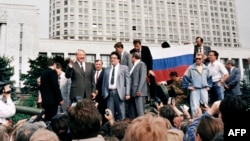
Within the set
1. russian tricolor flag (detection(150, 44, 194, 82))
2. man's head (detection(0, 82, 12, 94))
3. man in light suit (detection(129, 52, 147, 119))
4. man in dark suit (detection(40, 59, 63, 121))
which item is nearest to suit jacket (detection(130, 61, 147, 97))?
man in light suit (detection(129, 52, 147, 119))

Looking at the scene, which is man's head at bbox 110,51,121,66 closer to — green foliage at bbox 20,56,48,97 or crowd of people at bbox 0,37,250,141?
crowd of people at bbox 0,37,250,141

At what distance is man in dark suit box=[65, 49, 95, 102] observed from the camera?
8.48 meters

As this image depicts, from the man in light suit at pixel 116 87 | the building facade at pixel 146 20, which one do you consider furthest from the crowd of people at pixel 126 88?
Result: the building facade at pixel 146 20

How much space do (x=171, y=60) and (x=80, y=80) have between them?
514 cm

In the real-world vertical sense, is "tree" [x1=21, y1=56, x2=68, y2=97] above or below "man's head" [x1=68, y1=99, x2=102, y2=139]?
above

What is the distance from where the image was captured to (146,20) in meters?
112

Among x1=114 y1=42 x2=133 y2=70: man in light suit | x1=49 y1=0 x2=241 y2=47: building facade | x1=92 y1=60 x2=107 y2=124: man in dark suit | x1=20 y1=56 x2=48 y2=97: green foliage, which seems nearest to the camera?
x1=92 y1=60 x2=107 y2=124: man in dark suit

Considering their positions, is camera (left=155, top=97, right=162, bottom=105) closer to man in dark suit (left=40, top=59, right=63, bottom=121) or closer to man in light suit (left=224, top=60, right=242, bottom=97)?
man in light suit (left=224, top=60, right=242, bottom=97)

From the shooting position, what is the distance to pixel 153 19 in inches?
4466

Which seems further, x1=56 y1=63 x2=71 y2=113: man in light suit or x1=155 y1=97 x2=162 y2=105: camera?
x1=155 y1=97 x2=162 y2=105: camera

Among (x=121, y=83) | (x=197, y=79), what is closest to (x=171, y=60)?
(x=197, y=79)

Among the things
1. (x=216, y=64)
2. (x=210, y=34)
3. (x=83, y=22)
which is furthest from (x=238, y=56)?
(x=216, y=64)

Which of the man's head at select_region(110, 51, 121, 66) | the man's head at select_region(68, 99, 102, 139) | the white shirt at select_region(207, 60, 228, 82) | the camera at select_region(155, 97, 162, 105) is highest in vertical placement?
the man's head at select_region(110, 51, 121, 66)

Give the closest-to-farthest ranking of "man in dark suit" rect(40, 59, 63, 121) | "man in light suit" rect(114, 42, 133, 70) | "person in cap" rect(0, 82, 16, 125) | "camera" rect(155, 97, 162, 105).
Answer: "person in cap" rect(0, 82, 16, 125) < "man in dark suit" rect(40, 59, 63, 121) < "man in light suit" rect(114, 42, 133, 70) < "camera" rect(155, 97, 162, 105)
